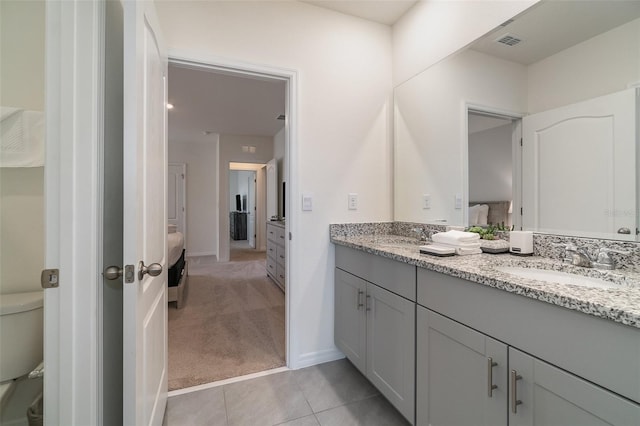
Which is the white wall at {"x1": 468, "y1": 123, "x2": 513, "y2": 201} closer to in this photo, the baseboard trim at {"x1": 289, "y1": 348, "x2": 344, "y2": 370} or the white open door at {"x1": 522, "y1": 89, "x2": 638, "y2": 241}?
the white open door at {"x1": 522, "y1": 89, "x2": 638, "y2": 241}

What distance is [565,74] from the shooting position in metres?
1.29

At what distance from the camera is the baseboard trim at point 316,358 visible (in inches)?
79.4

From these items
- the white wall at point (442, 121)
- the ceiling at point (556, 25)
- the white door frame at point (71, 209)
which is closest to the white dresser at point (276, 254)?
the white wall at point (442, 121)

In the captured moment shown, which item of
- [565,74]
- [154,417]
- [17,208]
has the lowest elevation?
[154,417]

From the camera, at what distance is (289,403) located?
5.43 feet

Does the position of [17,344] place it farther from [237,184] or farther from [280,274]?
[237,184]

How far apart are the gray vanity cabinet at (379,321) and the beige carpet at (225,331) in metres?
0.63

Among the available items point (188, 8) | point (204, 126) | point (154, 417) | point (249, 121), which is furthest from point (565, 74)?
point (204, 126)

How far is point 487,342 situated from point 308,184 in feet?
4.67

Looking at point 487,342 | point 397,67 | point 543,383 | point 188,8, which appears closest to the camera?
point 543,383

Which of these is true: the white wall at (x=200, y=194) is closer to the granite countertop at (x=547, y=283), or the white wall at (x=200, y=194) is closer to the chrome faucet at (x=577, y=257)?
the granite countertop at (x=547, y=283)

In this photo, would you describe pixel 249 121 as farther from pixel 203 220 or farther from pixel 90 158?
pixel 90 158

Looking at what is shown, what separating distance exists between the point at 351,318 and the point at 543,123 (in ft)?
5.10

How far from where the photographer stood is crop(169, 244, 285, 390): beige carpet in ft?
6.57
